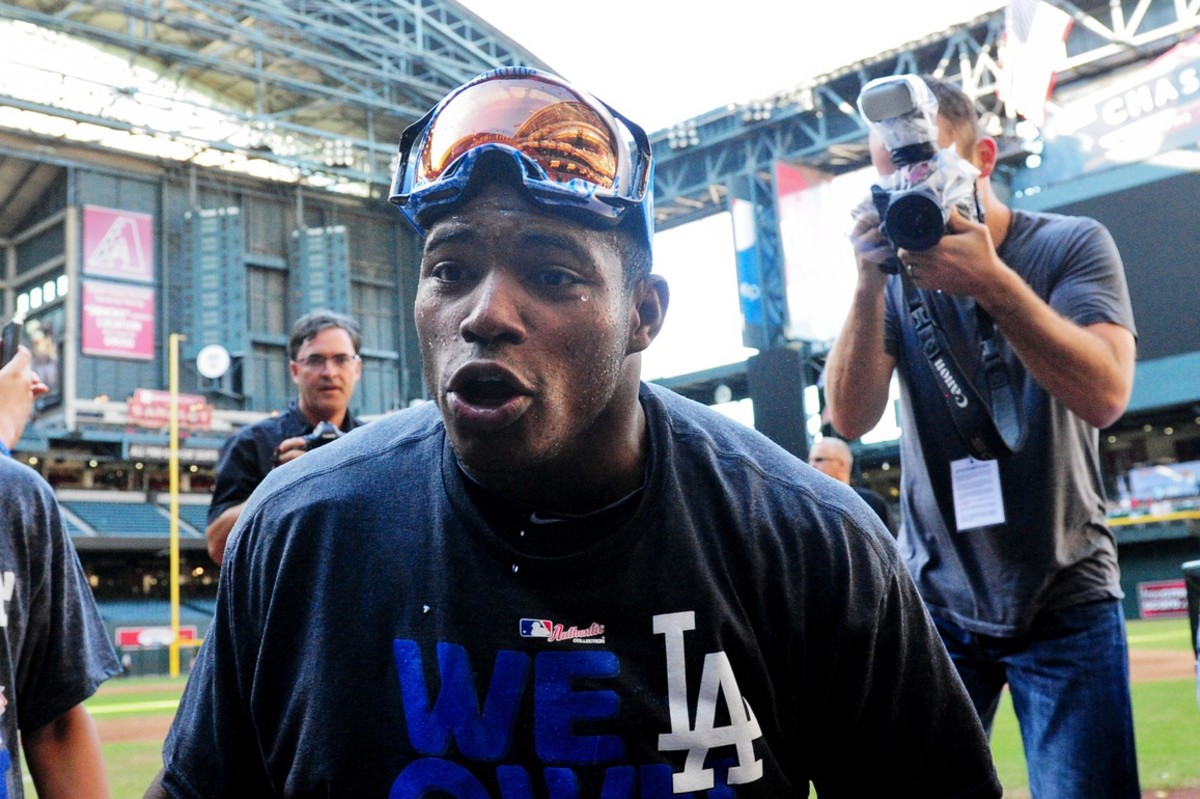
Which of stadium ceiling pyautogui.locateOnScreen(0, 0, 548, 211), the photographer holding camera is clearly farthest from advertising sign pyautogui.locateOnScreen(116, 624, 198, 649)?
the photographer holding camera

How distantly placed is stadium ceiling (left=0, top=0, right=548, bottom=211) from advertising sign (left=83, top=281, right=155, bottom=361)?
4.70 metres

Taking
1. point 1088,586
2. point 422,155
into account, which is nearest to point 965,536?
point 1088,586

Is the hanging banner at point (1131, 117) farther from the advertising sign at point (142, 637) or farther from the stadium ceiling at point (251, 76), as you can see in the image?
the advertising sign at point (142, 637)

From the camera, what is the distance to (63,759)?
2637 millimetres

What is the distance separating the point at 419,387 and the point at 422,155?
42.6m

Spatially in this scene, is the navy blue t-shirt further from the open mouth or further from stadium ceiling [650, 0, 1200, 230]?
stadium ceiling [650, 0, 1200, 230]

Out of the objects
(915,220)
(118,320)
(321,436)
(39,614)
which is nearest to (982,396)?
(915,220)

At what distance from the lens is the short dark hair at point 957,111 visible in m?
2.88

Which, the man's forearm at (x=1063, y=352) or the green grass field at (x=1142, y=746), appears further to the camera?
the green grass field at (x=1142, y=746)

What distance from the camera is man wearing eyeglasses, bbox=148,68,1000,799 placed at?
4.92 feet

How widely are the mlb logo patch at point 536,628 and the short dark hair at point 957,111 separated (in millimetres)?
1868

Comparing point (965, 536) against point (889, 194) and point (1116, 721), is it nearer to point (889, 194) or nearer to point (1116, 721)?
point (1116, 721)

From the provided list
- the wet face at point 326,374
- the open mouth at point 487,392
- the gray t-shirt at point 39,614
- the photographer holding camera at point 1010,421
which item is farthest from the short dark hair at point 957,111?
the wet face at point 326,374

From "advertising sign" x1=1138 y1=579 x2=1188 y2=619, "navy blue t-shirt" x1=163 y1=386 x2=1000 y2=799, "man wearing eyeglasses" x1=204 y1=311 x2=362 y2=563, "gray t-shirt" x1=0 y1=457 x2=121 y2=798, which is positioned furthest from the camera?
"advertising sign" x1=1138 y1=579 x2=1188 y2=619
